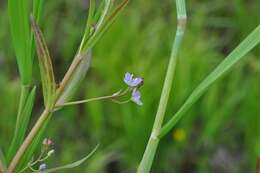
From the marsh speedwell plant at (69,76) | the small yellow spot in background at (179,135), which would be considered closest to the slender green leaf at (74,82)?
the marsh speedwell plant at (69,76)

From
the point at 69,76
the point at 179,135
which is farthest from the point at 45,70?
the point at 179,135

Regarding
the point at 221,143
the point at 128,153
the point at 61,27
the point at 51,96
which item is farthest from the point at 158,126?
the point at 61,27

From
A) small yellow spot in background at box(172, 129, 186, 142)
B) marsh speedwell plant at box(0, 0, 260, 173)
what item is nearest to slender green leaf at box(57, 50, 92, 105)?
marsh speedwell plant at box(0, 0, 260, 173)

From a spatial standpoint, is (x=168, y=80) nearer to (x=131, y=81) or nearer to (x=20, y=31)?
(x=131, y=81)

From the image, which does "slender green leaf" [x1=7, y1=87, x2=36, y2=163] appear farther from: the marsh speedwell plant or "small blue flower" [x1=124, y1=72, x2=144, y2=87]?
"small blue flower" [x1=124, y1=72, x2=144, y2=87]

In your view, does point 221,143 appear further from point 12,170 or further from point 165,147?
point 12,170
